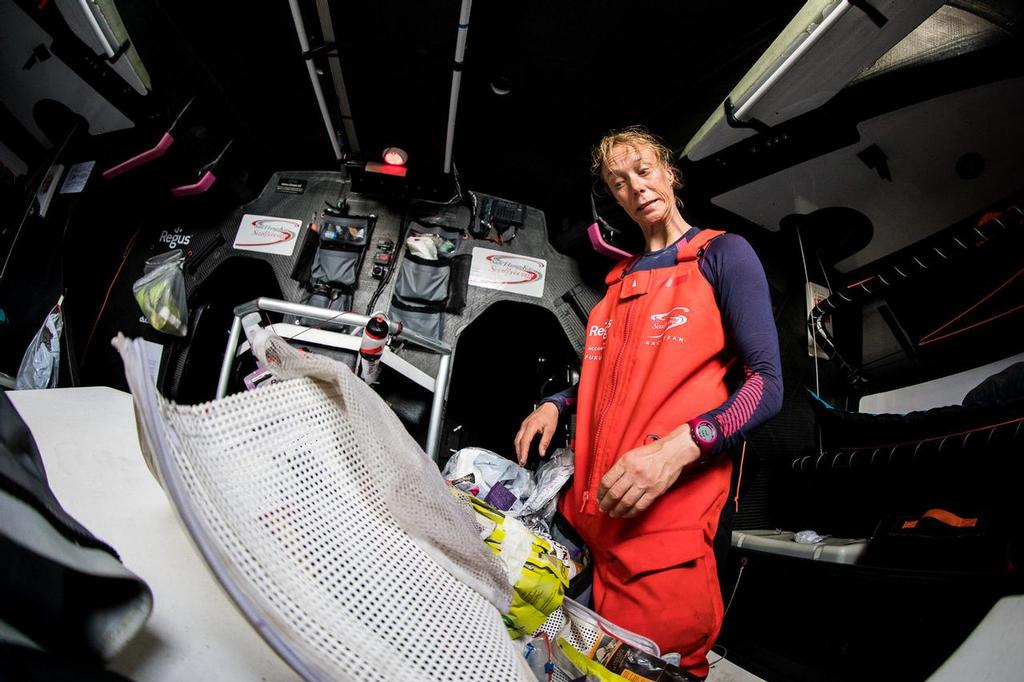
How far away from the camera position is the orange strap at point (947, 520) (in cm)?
97

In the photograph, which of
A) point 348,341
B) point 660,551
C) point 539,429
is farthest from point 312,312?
point 660,551

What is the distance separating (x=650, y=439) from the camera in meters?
1.01

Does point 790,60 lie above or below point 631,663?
above

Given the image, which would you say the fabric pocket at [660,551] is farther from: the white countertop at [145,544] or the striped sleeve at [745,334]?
the white countertop at [145,544]

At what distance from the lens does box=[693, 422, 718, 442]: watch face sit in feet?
2.99

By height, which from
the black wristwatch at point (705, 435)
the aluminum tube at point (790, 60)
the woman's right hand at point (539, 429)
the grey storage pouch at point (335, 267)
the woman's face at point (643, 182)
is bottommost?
the woman's right hand at point (539, 429)

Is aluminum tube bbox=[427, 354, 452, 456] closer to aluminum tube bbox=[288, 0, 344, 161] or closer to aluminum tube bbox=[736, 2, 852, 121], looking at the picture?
aluminum tube bbox=[288, 0, 344, 161]

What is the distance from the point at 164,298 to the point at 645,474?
2.84 metres

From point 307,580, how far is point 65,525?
0.67 feet

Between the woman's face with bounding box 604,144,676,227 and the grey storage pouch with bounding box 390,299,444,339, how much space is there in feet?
4.50

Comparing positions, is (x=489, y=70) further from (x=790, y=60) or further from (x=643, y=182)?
(x=790, y=60)

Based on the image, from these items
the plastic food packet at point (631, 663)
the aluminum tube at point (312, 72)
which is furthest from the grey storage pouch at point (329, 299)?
the plastic food packet at point (631, 663)

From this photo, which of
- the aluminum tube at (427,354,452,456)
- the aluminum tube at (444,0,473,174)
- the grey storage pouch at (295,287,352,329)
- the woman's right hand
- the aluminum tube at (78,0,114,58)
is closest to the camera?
the woman's right hand

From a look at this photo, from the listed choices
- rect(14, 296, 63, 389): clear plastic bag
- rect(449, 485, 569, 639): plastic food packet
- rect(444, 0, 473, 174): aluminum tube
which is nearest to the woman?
rect(449, 485, 569, 639): plastic food packet
